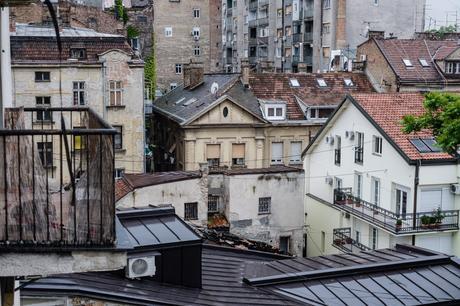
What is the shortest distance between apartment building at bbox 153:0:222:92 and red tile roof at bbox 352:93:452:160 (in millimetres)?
33708

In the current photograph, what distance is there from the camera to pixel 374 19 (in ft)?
155

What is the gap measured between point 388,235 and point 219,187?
6.87 m

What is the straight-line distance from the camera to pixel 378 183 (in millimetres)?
26609

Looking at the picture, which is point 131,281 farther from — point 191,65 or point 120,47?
point 191,65

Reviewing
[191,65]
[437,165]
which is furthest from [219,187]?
[191,65]

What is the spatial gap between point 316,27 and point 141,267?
42.8 m

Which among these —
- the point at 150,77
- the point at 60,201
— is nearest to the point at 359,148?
the point at 60,201

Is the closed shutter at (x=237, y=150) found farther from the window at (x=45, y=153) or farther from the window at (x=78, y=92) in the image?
the window at (x=45, y=153)

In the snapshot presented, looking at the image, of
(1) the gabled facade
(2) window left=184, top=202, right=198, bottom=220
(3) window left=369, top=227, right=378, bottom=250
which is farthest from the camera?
(1) the gabled facade

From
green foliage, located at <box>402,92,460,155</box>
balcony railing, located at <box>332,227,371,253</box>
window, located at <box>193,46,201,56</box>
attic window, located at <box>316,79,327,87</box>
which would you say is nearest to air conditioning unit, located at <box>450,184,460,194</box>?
balcony railing, located at <box>332,227,371,253</box>

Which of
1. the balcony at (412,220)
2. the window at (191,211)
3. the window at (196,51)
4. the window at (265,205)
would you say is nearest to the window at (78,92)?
the window at (191,211)

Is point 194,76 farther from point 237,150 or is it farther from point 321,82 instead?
point 321,82

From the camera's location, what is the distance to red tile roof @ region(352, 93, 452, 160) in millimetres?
24844

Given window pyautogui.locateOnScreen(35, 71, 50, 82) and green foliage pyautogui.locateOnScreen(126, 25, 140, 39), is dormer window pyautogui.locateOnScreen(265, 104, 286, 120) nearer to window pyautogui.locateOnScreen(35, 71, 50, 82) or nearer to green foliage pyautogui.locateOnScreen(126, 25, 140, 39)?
window pyautogui.locateOnScreen(35, 71, 50, 82)
